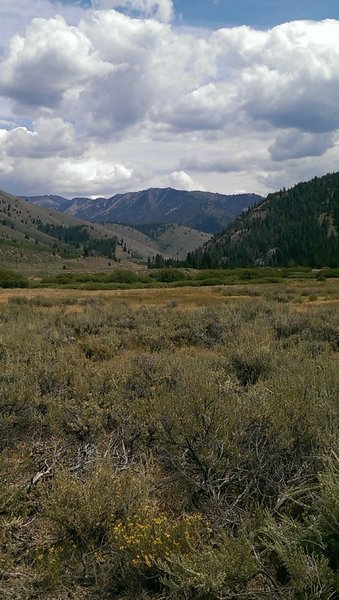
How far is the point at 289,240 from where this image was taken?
154 metres

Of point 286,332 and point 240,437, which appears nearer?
point 240,437

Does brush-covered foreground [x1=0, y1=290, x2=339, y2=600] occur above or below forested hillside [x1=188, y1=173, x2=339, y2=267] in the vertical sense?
below

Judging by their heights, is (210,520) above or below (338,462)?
below

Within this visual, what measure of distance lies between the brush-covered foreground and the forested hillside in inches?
4210

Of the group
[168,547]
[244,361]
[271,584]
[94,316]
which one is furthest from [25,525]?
[94,316]

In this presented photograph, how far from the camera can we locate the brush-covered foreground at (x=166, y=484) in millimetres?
3369

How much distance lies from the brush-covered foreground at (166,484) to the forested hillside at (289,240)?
107 meters

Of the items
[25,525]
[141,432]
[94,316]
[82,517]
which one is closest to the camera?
[82,517]

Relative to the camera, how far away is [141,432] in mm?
5863

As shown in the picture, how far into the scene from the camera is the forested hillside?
4990 inches

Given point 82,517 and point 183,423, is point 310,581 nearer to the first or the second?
point 82,517

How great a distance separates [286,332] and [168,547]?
1154cm

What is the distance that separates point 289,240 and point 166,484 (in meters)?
156

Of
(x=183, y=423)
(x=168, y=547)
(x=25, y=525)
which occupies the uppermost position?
(x=183, y=423)
